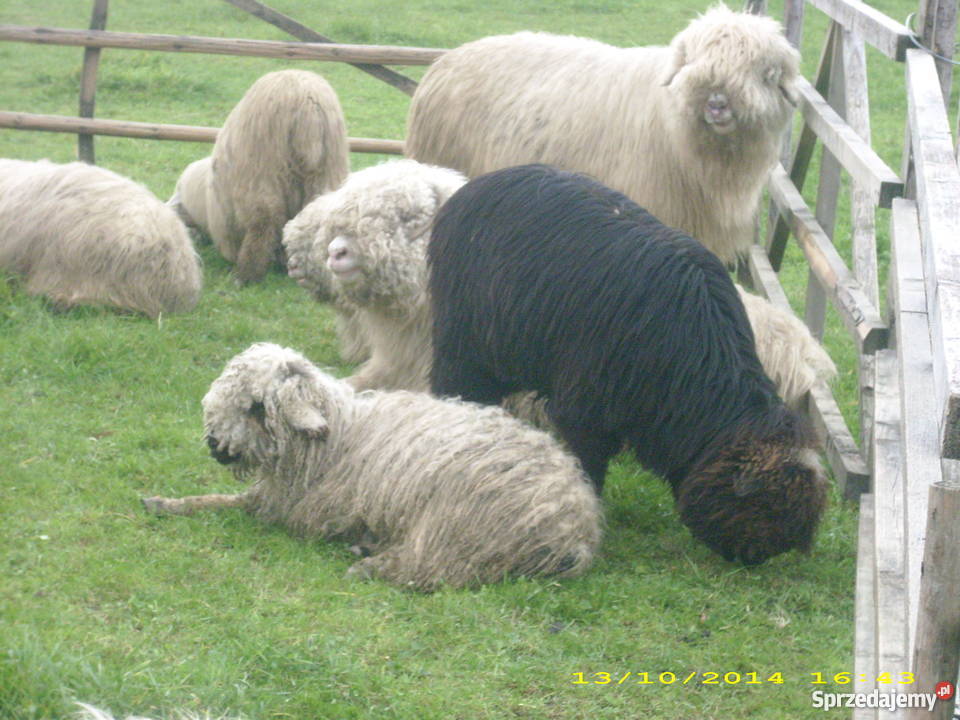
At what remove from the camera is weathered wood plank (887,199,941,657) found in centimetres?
266

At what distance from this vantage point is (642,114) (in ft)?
22.0

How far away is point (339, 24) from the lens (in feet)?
57.0

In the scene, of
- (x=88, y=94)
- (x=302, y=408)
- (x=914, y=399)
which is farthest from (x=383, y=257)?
(x=88, y=94)

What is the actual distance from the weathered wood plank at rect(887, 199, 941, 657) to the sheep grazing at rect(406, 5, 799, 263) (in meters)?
1.86

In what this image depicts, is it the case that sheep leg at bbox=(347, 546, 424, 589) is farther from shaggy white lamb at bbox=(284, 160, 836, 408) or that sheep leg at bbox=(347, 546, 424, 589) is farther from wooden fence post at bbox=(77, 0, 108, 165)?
wooden fence post at bbox=(77, 0, 108, 165)

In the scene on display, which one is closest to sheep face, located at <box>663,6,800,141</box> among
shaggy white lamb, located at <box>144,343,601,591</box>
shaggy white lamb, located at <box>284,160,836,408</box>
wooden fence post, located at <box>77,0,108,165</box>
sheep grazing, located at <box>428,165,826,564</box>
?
shaggy white lamb, located at <box>284,160,836,408</box>

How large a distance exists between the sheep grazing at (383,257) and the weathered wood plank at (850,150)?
1798mm

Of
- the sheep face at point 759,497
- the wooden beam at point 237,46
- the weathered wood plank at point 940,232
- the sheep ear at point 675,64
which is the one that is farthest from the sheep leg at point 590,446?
the wooden beam at point 237,46

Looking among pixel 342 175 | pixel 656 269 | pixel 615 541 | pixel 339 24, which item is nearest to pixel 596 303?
pixel 656 269

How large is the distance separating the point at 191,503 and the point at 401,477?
3.02 feet

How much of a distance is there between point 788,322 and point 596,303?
5.19 feet

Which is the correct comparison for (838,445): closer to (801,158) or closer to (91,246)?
(801,158)

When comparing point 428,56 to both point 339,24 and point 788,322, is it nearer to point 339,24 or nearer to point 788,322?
point 788,322
